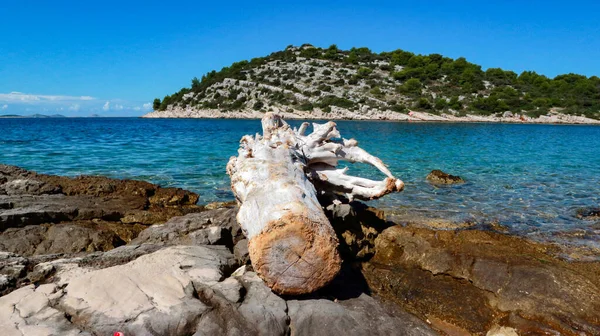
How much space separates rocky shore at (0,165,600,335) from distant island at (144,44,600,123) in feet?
204

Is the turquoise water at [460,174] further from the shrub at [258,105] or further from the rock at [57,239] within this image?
the shrub at [258,105]

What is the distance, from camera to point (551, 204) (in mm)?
10172

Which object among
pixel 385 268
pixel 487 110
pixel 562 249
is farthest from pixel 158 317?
pixel 487 110

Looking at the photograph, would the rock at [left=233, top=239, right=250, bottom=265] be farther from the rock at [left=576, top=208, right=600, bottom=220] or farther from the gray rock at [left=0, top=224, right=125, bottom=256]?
the rock at [left=576, top=208, right=600, bottom=220]

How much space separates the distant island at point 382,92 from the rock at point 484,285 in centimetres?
6264

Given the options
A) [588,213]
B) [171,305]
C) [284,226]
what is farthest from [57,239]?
[588,213]

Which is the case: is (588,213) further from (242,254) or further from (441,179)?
(242,254)

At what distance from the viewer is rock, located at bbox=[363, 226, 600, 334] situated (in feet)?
14.0

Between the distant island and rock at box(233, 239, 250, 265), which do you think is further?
the distant island

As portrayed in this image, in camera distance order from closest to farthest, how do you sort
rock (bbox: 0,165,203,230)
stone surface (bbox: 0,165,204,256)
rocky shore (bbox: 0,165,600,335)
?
rocky shore (bbox: 0,165,600,335), stone surface (bbox: 0,165,204,256), rock (bbox: 0,165,203,230)

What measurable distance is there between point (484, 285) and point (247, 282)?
3.09 meters

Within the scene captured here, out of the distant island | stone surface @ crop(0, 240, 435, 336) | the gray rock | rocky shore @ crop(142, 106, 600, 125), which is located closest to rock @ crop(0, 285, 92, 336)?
stone surface @ crop(0, 240, 435, 336)

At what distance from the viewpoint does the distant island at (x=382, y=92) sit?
2736 inches

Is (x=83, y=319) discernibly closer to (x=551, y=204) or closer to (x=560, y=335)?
(x=560, y=335)
